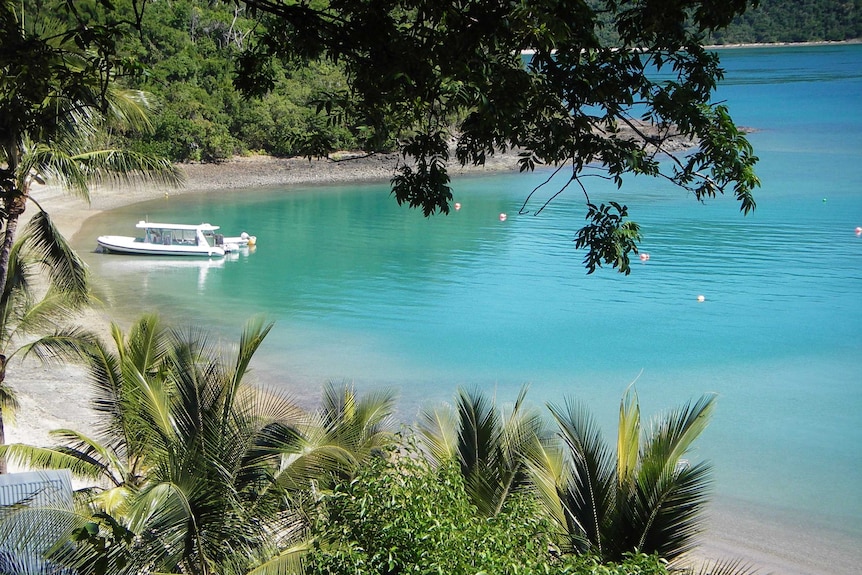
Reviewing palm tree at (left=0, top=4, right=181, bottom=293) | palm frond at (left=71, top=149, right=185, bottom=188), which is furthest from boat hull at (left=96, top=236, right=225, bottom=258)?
palm frond at (left=71, top=149, right=185, bottom=188)

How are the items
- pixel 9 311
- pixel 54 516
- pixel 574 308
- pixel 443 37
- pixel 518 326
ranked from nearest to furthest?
1. pixel 443 37
2. pixel 54 516
3. pixel 9 311
4. pixel 518 326
5. pixel 574 308

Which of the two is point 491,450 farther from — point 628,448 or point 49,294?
point 49,294

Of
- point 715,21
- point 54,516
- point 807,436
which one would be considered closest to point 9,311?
point 54,516

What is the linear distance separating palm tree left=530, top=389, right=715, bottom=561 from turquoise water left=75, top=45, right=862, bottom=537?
784 centimetres

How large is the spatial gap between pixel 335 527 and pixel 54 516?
2.06 metres

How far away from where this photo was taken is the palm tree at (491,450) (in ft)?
23.5

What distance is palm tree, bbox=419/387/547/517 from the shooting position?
7.16 meters

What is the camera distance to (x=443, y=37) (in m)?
5.39

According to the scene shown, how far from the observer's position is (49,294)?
36.6 feet

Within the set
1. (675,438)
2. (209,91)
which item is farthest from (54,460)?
(209,91)

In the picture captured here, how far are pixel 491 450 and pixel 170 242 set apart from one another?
24.9 metres

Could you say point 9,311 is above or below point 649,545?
above

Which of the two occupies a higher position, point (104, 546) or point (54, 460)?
point (104, 546)

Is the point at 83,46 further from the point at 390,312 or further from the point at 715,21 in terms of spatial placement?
the point at 390,312
